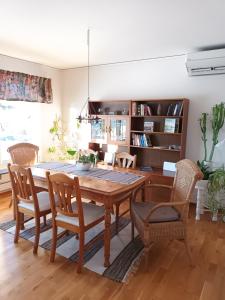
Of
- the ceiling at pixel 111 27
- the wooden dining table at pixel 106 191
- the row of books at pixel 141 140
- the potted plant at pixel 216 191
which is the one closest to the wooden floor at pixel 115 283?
the wooden dining table at pixel 106 191

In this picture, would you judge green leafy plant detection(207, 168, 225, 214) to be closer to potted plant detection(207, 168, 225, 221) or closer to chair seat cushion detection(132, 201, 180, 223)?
potted plant detection(207, 168, 225, 221)

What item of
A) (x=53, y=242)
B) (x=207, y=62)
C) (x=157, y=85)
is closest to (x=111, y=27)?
(x=207, y=62)

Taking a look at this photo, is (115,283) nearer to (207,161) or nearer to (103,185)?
(103,185)

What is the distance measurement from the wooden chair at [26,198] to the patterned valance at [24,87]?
2013mm

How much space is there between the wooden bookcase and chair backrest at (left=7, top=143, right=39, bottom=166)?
1179 mm

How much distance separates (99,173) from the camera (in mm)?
2809

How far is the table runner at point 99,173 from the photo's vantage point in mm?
2564

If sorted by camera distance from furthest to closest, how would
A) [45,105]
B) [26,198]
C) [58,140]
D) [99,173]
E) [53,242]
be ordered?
[58,140] → [45,105] → [99,173] → [26,198] → [53,242]

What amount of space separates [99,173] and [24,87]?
7.97 ft

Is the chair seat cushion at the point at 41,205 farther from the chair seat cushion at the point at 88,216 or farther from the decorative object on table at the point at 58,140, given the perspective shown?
the decorative object on table at the point at 58,140

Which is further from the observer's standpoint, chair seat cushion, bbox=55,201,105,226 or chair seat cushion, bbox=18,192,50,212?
chair seat cushion, bbox=18,192,50,212

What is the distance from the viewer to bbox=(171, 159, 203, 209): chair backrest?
2.07 meters

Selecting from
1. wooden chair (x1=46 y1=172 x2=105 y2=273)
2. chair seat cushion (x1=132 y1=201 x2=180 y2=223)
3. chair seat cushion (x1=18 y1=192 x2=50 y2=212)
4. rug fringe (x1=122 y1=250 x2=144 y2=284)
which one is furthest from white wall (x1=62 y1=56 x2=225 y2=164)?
chair seat cushion (x1=18 y1=192 x2=50 y2=212)

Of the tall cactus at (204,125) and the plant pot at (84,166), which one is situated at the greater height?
the tall cactus at (204,125)
